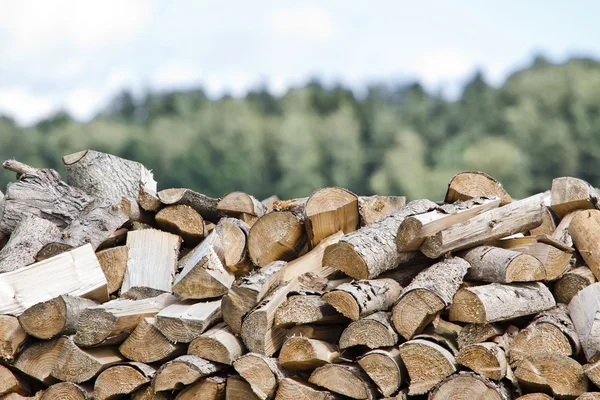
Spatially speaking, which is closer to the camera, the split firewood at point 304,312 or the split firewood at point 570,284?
the split firewood at point 304,312

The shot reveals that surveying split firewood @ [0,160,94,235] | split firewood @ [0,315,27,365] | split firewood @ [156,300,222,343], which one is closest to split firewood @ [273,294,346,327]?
split firewood @ [156,300,222,343]

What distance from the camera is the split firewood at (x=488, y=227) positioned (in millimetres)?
3508

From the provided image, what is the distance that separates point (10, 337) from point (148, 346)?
709 mm

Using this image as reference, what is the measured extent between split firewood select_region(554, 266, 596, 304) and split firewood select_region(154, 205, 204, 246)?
6.32ft

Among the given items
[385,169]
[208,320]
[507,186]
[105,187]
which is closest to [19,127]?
[385,169]

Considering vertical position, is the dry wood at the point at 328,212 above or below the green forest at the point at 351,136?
above

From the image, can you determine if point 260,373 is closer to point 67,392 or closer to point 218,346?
point 218,346

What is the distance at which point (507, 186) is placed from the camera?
71.4 feet

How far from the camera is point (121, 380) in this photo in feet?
11.5

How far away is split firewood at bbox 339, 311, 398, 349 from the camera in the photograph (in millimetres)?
3248

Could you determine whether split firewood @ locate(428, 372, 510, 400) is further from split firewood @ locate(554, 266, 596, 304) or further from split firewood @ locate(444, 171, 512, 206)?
split firewood @ locate(444, 171, 512, 206)

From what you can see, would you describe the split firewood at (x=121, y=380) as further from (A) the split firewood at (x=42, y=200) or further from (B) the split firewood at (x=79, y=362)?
(A) the split firewood at (x=42, y=200)

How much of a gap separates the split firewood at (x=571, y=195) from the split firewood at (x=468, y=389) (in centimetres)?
140

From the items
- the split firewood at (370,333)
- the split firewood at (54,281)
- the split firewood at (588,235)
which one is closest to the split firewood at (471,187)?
the split firewood at (588,235)
